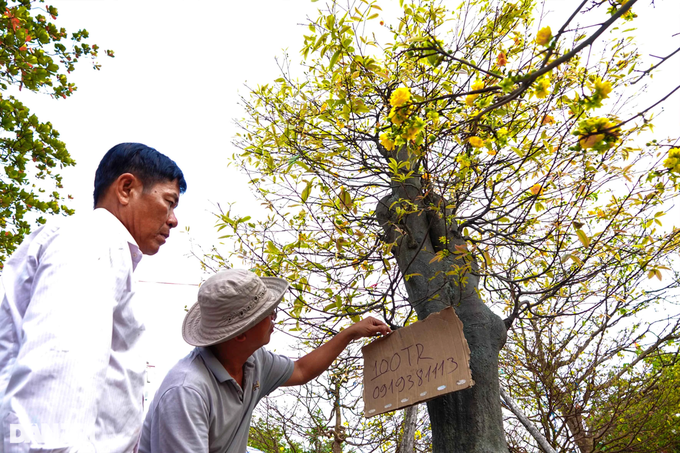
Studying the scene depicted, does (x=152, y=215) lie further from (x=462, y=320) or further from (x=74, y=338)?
(x=462, y=320)

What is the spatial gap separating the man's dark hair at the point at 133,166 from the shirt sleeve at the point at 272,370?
0.88 meters

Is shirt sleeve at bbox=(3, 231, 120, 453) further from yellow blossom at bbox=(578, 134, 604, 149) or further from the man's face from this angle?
yellow blossom at bbox=(578, 134, 604, 149)

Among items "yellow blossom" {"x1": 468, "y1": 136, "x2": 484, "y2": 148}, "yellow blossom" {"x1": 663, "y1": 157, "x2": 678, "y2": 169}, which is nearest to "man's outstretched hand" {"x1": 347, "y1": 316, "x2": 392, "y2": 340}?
"yellow blossom" {"x1": 468, "y1": 136, "x2": 484, "y2": 148}

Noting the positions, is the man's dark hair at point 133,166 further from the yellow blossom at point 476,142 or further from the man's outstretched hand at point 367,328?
the man's outstretched hand at point 367,328

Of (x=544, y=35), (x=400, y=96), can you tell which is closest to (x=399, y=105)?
(x=400, y=96)

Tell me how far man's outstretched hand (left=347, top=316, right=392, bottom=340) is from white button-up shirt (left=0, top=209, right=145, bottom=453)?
3.38ft

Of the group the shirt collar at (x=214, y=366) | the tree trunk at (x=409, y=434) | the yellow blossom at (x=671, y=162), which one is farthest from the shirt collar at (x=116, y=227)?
the tree trunk at (x=409, y=434)

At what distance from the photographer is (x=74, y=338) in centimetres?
71

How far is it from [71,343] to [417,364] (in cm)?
130

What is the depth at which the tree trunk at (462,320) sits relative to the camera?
1820 mm

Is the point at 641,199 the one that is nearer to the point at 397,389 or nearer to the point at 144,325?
the point at 397,389

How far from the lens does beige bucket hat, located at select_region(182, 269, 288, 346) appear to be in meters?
1.52

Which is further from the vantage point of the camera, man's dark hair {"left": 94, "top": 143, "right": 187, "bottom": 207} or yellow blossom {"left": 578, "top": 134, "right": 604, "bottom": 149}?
man's dark hair {"left": 94, "top": 143, "right": 187, "bottom": 207}

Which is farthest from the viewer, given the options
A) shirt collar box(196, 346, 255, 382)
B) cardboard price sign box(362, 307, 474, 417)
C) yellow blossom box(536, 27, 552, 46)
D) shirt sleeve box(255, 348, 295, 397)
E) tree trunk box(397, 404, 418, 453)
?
tree trunk box(397, 404, 418, 453)
